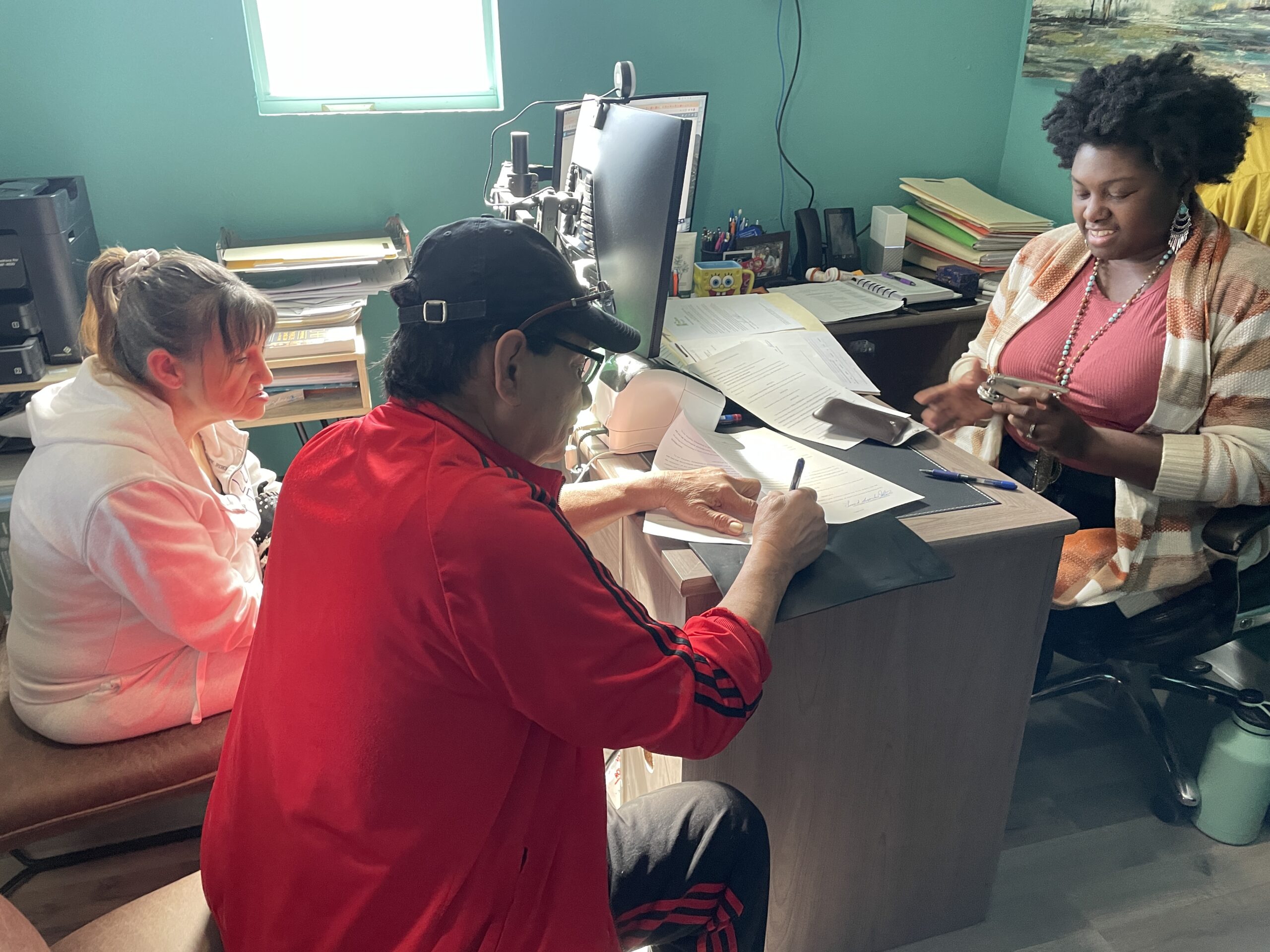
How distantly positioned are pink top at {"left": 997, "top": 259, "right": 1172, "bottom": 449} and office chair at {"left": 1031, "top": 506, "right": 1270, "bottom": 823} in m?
0.24

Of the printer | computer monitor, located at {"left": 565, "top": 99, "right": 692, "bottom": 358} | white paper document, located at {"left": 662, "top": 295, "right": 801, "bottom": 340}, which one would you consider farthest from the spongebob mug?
the printer

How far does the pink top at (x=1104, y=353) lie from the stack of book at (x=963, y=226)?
2.10ft

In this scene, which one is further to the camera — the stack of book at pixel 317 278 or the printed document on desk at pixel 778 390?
the stack of book at pixel 317 278

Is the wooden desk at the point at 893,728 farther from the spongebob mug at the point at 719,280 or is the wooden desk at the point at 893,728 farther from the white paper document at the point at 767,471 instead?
the spongebob mug at the point at 719,280

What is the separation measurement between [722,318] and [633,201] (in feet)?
1.83

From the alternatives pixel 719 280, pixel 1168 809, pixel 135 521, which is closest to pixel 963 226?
pixel 719 280

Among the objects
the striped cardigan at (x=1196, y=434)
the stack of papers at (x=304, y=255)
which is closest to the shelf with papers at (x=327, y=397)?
the stack of papers at (x=304, y=255)

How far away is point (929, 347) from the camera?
7.81 feet

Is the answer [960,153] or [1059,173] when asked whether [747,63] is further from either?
[1059,173]

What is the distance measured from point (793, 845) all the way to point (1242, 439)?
0.96 metres

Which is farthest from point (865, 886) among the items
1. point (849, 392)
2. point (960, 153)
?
point (960, 153)

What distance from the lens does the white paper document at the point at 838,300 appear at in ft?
7.11

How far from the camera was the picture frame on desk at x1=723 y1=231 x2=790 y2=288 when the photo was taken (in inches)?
94.3

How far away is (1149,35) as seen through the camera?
2162 millimetres
